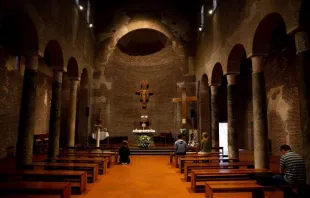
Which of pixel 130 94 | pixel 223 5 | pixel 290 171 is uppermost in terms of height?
pixel 223 5

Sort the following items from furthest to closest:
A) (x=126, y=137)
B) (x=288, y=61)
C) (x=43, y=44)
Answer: (x=126, y=137) < (x=288, y=61) < (x=43, y=44)

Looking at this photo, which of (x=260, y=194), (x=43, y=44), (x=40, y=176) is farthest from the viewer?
(x=43, y=44)

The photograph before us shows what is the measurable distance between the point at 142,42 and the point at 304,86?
1701 centimetres

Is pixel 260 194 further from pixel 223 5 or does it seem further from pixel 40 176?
pixel 223 5

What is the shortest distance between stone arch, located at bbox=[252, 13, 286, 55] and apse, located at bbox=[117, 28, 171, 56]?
39.6 feet

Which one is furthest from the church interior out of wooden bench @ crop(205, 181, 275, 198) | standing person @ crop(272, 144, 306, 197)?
standing person @ crop(272, 144, 306, 197)

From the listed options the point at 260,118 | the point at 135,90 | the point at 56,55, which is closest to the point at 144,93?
the point at 135,90

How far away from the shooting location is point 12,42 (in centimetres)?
1230

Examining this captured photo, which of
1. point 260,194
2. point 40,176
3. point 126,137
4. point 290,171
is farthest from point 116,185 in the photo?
point 126,137

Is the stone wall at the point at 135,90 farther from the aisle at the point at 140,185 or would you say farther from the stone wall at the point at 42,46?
the aisle at the point at 140,185

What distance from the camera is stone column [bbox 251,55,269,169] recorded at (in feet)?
28.6

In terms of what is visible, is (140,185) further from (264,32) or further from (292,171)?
(264,32)

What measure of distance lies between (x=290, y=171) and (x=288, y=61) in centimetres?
936

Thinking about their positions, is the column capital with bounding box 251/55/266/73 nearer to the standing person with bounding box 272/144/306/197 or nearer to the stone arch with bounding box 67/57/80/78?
the standing person with bounding box 272/144/306/197
